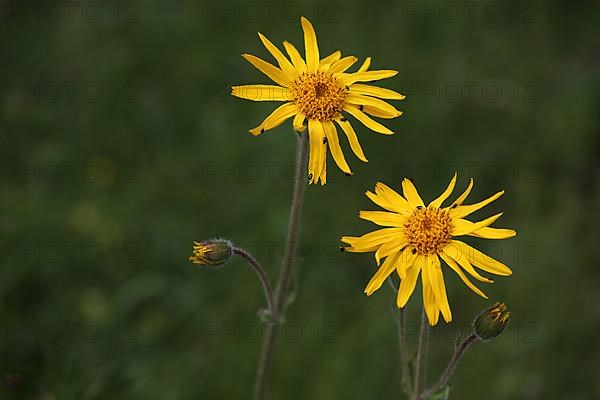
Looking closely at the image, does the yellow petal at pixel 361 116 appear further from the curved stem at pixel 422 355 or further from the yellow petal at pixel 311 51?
the curved stem at pixel 422 355

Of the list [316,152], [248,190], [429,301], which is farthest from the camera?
[248,190]

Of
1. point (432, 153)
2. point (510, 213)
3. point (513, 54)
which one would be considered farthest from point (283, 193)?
point (513, 54)

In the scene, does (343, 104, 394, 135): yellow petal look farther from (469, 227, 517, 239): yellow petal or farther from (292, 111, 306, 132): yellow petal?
(469, 227, 517, 239): yellow petal

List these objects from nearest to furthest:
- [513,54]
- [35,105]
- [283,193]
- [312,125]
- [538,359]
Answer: [312,125], [538,359], [283,193], [35,105], [513,54]

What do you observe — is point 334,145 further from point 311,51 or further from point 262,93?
point 311,51

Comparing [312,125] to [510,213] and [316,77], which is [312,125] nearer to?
[316,77]

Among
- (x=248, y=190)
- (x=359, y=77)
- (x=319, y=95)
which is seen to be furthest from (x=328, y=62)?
(x=248, y=190)

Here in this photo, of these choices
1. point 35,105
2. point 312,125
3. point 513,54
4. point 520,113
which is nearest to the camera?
point 312,125
